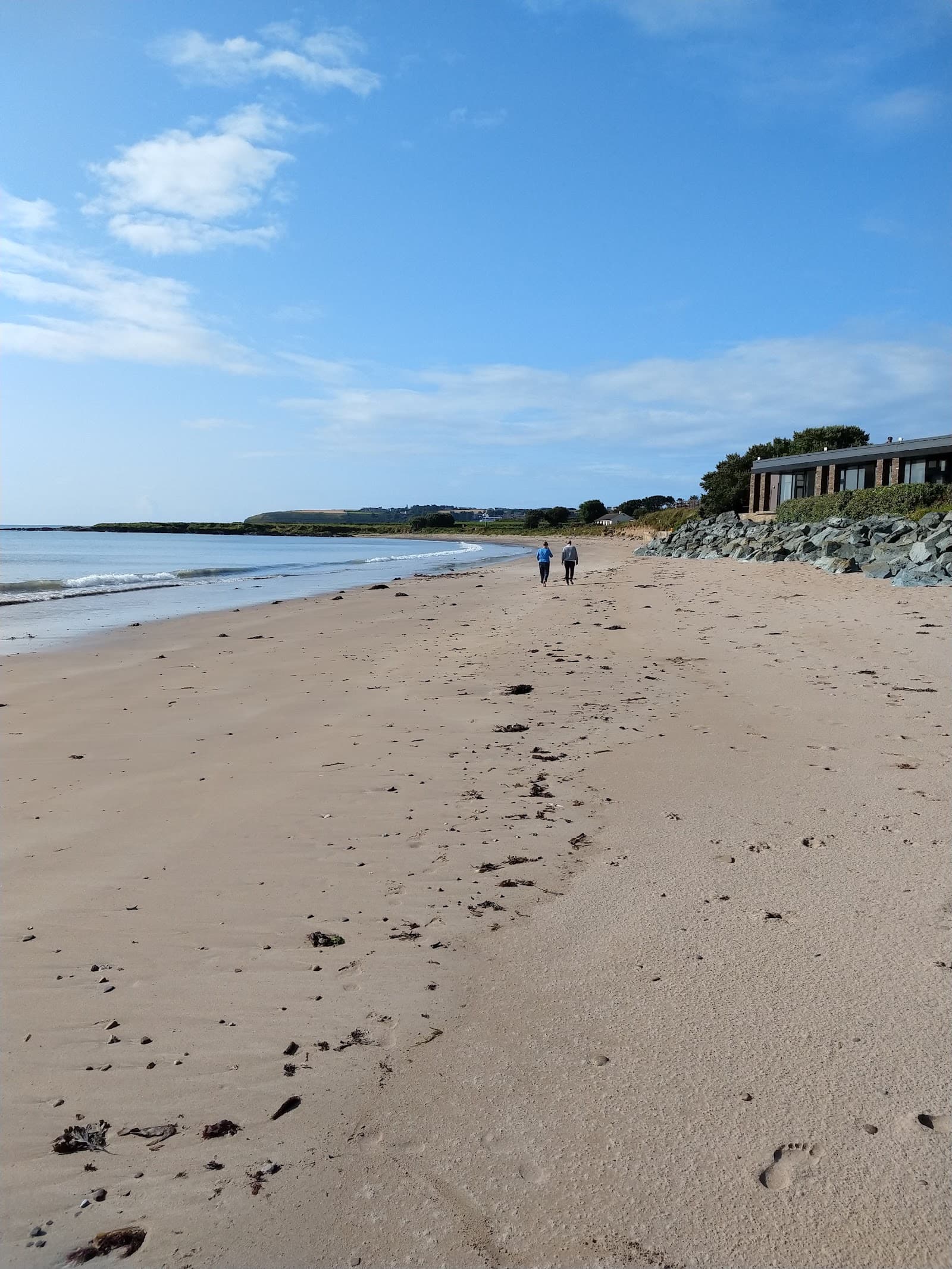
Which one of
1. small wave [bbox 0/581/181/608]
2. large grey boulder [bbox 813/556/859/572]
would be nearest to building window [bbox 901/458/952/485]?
large grey boulder [bbox 813/556/859/572]

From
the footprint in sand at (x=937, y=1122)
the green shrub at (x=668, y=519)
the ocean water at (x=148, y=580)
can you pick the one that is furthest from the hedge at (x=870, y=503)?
the footprint in sand at (x=937, y=1122)

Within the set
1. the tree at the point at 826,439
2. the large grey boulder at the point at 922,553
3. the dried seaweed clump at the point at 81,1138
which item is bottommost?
the dried seaweed clump at the point at 81,1138

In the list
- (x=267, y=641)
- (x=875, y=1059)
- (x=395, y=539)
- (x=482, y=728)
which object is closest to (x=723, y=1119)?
(x=875, y=1059)

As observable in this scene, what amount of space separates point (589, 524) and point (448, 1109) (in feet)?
375

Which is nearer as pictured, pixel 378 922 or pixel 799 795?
pixel 378 922

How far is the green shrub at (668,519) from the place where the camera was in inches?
2635

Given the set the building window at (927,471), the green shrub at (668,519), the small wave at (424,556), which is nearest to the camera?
the building window at (927,471)

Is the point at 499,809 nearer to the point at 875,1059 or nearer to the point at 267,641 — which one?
the point at 875,1059

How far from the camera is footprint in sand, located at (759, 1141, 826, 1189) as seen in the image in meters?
2.53

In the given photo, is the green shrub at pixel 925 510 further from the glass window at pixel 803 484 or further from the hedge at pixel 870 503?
the glass window at pixel 803 484

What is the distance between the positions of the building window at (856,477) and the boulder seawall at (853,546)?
5797 mm

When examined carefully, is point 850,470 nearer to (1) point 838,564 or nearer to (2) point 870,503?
(2) point 870,503

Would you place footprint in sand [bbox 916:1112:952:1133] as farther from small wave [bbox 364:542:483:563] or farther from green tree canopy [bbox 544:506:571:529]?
green tree canopy [bbox 544:506:571:529]

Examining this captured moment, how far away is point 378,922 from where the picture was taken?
429 cm
